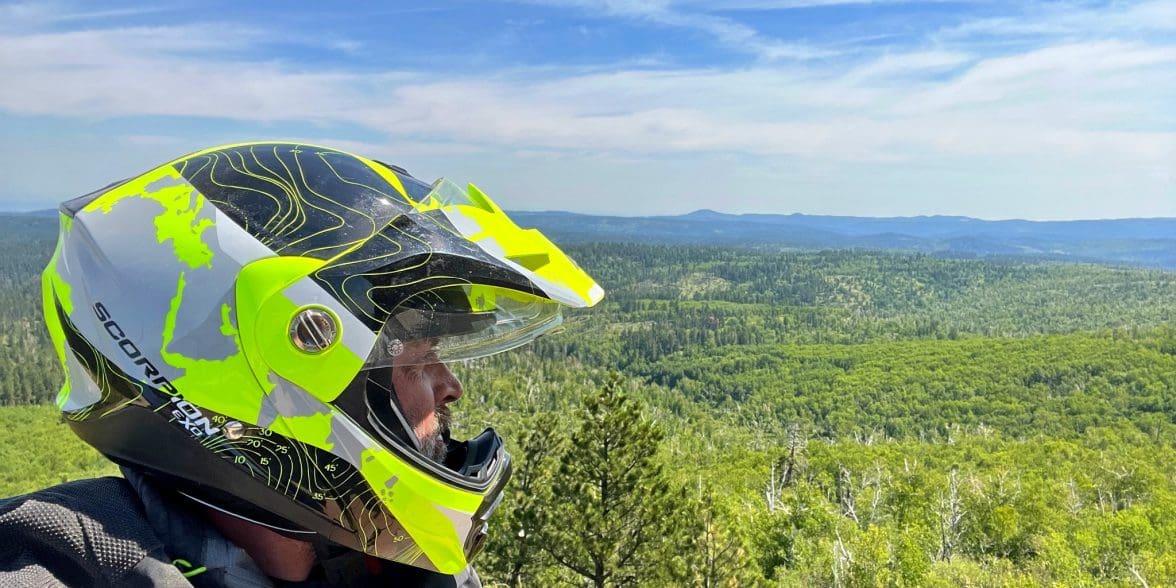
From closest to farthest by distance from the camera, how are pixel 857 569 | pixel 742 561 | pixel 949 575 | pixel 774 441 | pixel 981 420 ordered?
1. pixel 742 561
2. pixel 857 569
3. pixel 949 575
4. pixel 774 441
5. pixel 981 420

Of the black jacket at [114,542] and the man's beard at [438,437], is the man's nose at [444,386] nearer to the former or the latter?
the man's beard at [438,437]

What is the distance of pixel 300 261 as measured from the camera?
79.3 inches

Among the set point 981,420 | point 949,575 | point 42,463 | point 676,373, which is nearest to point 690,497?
point 949,575

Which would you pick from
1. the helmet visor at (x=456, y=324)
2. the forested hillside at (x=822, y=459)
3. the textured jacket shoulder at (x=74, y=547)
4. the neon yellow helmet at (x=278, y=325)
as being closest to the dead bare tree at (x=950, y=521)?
the forested hillside at (x=822, y=459)

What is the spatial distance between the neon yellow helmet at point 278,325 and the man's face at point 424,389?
4 cm

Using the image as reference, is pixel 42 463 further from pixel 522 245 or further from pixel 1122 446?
pixel 1122 446

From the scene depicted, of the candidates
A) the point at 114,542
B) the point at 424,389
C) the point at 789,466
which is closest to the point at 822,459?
the point at 789,466

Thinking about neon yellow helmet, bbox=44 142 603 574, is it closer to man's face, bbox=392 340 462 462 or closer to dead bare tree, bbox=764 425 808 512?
man's face, bbox=392 340 462 462

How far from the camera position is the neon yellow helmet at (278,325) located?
77.5 inches

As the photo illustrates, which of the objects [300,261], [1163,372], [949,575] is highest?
[300,261]

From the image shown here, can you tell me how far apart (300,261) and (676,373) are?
161534mm

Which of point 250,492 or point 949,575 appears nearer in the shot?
point 250,492

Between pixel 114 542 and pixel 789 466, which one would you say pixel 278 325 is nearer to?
pixel 114 542

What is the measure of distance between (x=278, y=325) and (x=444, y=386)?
0.75 meters
